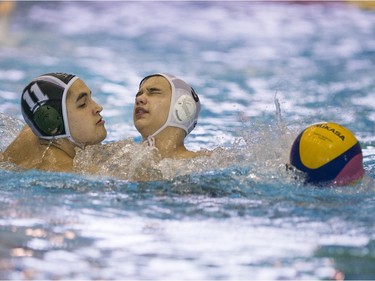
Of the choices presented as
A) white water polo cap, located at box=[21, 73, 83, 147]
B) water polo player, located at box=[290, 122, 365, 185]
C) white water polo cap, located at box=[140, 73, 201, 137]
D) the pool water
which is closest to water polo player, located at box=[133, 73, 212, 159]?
white water polo cap, located at box=[140, 73, 201, 137]

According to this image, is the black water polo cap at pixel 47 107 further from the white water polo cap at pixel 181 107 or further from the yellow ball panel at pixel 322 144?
the yellow ball panel at pixel 322 144

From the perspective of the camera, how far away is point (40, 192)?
4641mm

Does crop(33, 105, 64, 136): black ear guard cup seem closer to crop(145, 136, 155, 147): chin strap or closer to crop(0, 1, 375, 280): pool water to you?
crop(0, 1, 375, 280): pool water

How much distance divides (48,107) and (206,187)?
105 centimetres

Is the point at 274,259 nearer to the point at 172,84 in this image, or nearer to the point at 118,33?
the point at 172,84

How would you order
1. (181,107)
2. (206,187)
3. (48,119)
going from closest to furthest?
(206,187) → (48,119) → (181,107)

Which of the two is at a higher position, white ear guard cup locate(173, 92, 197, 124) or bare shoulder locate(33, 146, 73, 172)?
white ear guard cup locate(173, 92, 197, 124)

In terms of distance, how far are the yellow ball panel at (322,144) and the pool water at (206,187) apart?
0.18m

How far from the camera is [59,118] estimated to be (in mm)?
5039

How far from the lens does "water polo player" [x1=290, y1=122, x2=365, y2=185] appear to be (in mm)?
4469

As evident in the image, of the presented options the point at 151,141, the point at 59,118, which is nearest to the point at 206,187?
the point at 151,141

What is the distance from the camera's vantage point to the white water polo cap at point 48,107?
5023 mm

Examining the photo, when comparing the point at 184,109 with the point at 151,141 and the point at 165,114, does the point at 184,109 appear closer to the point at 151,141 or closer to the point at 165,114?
the point at 165,114

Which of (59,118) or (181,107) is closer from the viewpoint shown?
(59,118)
